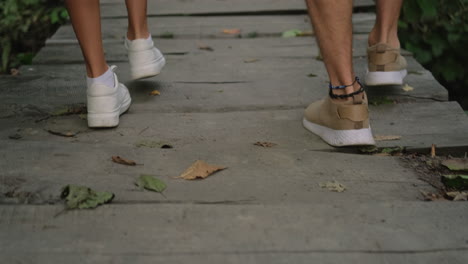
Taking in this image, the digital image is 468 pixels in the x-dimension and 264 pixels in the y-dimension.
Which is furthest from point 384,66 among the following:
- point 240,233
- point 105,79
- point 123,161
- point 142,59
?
point 240,233

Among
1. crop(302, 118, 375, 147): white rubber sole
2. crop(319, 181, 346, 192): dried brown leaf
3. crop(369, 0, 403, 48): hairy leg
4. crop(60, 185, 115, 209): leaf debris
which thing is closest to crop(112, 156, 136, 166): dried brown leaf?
crop(60, 185, 115, 209): leaf debris

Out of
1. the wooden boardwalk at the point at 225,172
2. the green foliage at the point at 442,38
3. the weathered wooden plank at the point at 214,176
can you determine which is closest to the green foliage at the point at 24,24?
the wooden boardwalk at the point at 225,172

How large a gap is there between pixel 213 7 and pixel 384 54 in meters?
2.63

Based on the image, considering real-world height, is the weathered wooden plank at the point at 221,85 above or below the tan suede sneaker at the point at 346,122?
below

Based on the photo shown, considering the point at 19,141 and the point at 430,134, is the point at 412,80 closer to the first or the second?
the point at 430,134

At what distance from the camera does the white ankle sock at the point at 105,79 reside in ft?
8.96

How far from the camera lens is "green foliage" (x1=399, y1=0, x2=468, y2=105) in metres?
4.98

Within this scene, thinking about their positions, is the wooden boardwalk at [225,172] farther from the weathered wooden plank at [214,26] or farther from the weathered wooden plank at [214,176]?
the weathered wooden plank at [214,26]

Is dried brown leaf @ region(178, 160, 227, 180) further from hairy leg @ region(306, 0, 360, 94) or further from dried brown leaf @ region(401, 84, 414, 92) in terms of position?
dried brown leaf @ region(401, 84, 414, 92)

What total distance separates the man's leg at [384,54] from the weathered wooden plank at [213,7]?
2.25 metres

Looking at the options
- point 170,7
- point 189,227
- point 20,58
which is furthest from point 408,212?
point 20,58

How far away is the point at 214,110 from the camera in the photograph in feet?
10.1

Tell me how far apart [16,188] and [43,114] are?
98cm

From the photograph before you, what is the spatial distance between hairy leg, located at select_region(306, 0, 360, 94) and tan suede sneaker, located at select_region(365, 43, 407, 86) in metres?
0.53
